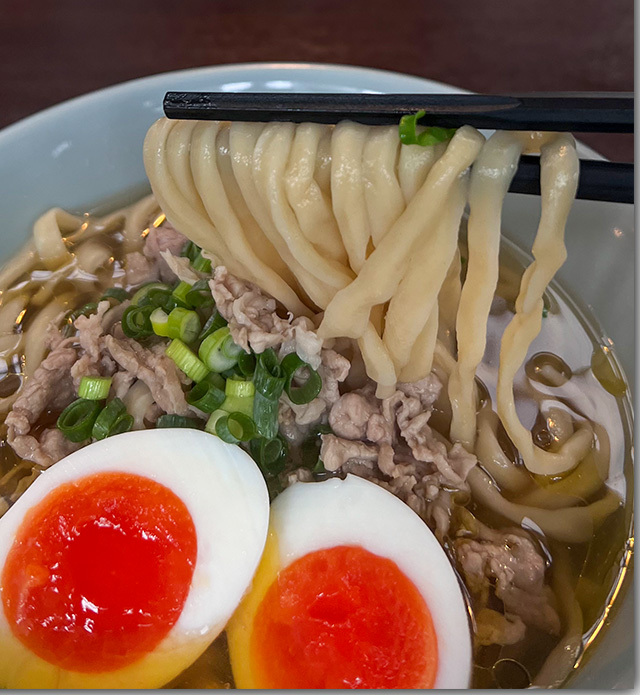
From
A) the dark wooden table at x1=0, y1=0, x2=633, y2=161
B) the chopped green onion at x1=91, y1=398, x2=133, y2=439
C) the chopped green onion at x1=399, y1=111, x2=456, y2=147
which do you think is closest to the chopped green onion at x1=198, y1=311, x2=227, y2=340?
the chopped green onion at x1=91, y1=398, x2=133, y2=439

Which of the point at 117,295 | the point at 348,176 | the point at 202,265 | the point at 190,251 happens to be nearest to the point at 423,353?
the point at 348,176

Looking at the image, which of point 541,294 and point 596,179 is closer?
point 596,179

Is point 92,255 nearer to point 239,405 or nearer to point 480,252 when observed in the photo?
point 239,405

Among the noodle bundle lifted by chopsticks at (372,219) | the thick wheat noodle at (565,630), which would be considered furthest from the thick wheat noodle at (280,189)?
the thick wheat noodle at (565,630)

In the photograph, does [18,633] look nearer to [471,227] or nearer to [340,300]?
[340,300]

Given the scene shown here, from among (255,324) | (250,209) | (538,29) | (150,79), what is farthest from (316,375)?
(538,29)

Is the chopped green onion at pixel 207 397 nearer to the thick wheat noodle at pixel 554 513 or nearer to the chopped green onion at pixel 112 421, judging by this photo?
the chopped green onion at pixel 112 421

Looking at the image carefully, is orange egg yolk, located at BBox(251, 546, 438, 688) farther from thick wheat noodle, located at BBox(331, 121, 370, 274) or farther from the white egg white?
thick wheat noodle, located at BBox(331, 121, 370, 274)
